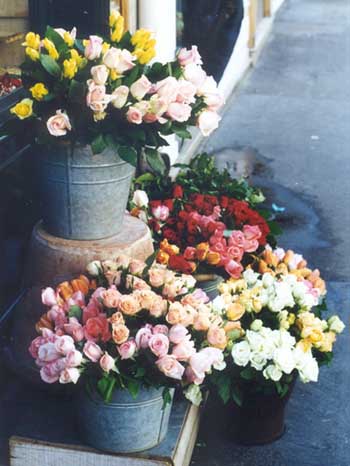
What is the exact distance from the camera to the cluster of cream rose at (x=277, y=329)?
12.8 feet

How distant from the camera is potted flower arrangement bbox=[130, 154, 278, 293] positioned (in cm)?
448

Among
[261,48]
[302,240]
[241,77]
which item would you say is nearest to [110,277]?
[302,240]

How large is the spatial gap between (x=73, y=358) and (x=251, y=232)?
4.88 feet

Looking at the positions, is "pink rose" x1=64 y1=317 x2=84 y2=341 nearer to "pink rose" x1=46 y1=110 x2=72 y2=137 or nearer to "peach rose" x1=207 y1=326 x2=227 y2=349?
"peach rose" x1=207 y1=326 x2=227 y2=349

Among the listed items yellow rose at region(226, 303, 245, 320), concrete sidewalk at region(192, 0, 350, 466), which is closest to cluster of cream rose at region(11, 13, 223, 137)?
yellow rose at region(226, 303, 245, 320)

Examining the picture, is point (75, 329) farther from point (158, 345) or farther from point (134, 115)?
point (134, 115)

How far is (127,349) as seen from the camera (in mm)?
3463

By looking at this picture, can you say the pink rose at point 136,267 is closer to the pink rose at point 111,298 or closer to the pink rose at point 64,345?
the pink rose at point 111,298

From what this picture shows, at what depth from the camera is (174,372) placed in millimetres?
3461

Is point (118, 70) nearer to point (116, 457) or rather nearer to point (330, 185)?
point (116, 457)

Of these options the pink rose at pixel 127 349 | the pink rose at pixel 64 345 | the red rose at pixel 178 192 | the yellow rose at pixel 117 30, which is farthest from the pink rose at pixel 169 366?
the red rose at pixel 178 192

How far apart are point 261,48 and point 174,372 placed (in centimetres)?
1050

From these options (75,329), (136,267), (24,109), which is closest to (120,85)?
(24,109)

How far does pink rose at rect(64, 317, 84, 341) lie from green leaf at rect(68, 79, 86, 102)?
0.85m
